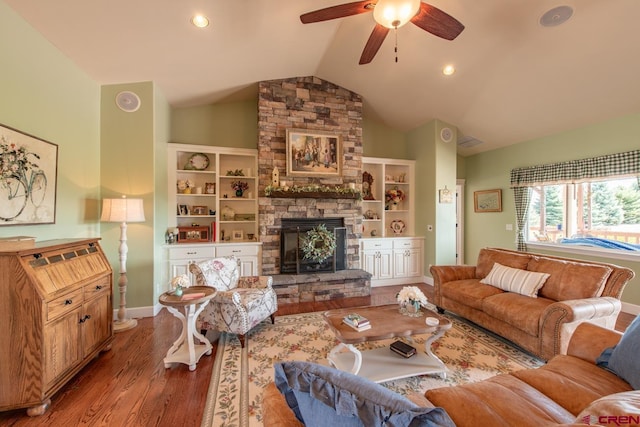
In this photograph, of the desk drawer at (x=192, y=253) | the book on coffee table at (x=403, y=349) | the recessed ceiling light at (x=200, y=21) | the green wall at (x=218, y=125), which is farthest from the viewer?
the green wall at (x=218, y=125)

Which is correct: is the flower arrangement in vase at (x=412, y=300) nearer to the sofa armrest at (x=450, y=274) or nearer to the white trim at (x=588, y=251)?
the sofa armrest at (x=450, y=274)

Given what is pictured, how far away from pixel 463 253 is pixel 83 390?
6510mm

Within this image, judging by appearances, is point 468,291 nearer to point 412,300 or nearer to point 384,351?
point 412,300

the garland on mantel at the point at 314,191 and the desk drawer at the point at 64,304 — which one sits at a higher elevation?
the garland on mantel at the point at 314,191

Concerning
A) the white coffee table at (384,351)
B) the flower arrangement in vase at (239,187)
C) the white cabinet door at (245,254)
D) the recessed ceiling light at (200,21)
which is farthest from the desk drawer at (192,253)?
the recessed ceiling light at (200,21)

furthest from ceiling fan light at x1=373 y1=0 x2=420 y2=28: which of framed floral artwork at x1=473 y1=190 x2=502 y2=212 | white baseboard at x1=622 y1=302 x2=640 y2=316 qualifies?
white baseboard at x1=622 y1=302 x2=640 y2=316

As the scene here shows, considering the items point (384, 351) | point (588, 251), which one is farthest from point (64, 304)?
point (588, 251)

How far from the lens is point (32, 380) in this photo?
5.90 feet

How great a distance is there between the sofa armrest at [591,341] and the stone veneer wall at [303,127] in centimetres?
313

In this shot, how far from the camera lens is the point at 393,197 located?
542 cm

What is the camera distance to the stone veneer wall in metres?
4.33

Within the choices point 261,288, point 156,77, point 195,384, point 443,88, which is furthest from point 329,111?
point 195,384

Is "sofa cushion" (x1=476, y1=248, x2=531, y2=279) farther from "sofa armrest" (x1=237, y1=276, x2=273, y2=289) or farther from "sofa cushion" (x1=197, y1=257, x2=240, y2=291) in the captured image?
"sofa cushion" (x1=197, y1=257, x2=240, y2=291)

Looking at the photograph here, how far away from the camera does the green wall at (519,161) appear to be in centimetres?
360
